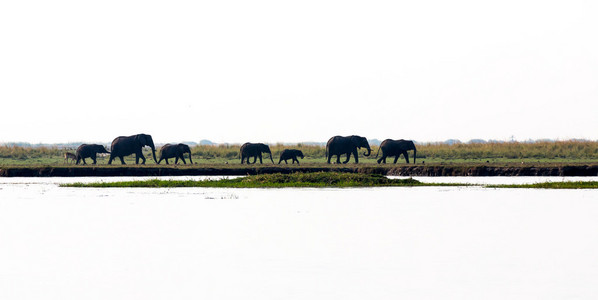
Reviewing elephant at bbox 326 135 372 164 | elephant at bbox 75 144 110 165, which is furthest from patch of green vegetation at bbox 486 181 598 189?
elephant at bbox 75 144 110 165

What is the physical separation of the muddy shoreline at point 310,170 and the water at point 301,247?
44.6 feet

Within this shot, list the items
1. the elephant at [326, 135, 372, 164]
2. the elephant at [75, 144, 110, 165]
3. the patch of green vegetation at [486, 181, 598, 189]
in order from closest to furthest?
the patch of green vegetation at [486, 181, 598, 189], the elephant at [326, 135, 372, 164], the elephant at [75, 144, 110, 165]

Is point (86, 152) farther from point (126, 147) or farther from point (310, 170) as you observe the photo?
point (310, 170)

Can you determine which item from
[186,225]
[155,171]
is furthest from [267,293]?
[155,171]

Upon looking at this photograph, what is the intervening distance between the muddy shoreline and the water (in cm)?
1359

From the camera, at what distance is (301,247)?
1736 cm

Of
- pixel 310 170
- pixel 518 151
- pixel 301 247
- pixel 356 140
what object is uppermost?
pixel 356 140

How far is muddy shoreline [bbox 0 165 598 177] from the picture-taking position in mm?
43312

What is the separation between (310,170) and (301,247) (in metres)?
26.8

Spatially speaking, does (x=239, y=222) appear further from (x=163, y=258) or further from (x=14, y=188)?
(x=14, y=188)

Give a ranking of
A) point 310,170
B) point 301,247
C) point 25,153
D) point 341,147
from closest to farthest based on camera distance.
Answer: point 301,247
point 310,170
point 341,147
point 25,153

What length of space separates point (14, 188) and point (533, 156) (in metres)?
33.0

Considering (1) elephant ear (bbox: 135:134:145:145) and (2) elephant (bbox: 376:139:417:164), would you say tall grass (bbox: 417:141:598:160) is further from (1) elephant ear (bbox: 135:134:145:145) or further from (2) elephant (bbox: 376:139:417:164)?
(1) elephant ear (bbox: 135:134:145:145)

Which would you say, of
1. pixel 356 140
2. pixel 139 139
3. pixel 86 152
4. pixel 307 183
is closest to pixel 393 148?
pixel 356 140
